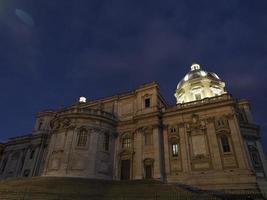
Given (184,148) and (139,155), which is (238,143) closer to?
(184,148)

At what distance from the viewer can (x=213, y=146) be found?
2320 cm

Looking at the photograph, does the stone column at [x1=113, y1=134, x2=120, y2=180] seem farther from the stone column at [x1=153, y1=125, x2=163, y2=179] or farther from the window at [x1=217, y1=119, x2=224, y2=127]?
the window at [x1=217, y1=119, x2=224, y2=127]

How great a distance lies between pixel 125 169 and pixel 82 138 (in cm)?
742

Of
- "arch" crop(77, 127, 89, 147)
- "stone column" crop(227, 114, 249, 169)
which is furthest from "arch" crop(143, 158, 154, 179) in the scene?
"stone column" crop(227, 114, 249, 169)

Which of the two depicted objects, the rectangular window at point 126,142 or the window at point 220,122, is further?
the rectangular window at point 126,142

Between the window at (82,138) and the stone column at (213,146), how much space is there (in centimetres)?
1640

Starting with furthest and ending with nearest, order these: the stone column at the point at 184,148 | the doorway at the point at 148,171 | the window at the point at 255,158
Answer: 1. the window at the point at 255,158
2. the doorway at the point at 148,171
3. the stone column at the point at 184,148

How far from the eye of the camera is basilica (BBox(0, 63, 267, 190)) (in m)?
22.2

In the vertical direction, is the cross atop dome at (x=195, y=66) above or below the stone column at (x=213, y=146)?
above

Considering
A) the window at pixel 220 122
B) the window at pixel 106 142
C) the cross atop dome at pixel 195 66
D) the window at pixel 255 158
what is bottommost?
the window at pixel 255 158

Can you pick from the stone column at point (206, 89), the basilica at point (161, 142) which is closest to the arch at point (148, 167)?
the basilica at point (161, 142)

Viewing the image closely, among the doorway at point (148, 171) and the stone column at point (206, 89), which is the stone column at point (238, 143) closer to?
the stone column at point (206, 89)

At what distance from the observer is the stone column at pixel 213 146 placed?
2208 cm

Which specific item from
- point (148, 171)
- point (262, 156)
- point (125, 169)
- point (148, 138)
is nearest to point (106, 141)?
point (125, 169)
